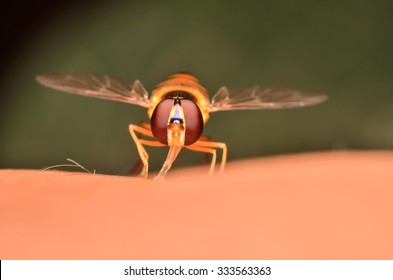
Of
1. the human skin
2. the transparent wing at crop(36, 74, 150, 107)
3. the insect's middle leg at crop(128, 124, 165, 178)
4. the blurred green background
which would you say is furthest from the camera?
the blurred green background

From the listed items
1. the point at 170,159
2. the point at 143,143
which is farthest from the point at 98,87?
the point at 170,159

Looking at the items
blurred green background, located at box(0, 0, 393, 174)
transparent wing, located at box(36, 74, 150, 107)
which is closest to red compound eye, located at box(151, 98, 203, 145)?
transparent wing, located at box(36, 74, 150, 107)

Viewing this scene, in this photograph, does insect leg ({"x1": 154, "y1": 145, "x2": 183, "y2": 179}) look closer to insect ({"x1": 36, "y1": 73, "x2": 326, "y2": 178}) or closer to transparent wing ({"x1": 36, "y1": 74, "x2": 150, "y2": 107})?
insect ({"x1": 36, "y1": 73, "x2": 326, "y2": 178})

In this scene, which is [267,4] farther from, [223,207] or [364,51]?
[223,207]

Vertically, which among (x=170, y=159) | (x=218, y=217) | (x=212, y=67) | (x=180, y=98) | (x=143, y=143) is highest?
(x=212, y=67)

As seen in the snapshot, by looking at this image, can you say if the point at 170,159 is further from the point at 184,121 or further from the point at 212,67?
the point at 212,67
